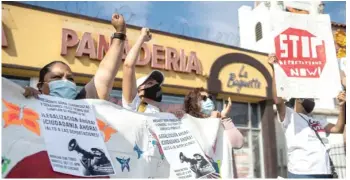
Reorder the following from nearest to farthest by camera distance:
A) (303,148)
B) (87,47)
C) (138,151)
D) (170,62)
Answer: (138,151)
(303,148)
(87,47)
(170,62)

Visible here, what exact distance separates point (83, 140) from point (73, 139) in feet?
0.18

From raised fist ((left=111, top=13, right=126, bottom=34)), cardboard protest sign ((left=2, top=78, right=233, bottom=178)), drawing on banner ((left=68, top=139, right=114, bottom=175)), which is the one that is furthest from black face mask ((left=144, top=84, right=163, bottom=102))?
drawing on banner ((left=68, top=139, right=114, bottom=175))

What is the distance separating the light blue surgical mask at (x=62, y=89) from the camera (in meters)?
2.06

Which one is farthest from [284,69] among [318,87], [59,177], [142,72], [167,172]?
[142,72]

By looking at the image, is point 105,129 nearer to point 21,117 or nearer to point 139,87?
point 21,117

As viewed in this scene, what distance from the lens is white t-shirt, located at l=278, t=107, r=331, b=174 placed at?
3.24 meters

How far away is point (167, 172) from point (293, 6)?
20.6 meters

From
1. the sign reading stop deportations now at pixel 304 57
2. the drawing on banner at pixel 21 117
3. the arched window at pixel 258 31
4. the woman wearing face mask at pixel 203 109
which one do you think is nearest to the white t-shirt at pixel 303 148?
the sign reading stop deportations now at pixel 304 57

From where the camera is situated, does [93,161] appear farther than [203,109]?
No

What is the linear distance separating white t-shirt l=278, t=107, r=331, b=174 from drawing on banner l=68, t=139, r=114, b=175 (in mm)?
2022


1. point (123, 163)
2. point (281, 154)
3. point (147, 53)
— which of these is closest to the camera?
point (123, 163)

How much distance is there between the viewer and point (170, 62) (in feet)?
28.3

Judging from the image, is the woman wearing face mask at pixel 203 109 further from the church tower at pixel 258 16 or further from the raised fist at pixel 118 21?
the church tower at pixel 258 16

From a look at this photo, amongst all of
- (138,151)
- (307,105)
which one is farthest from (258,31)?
(138,151)
